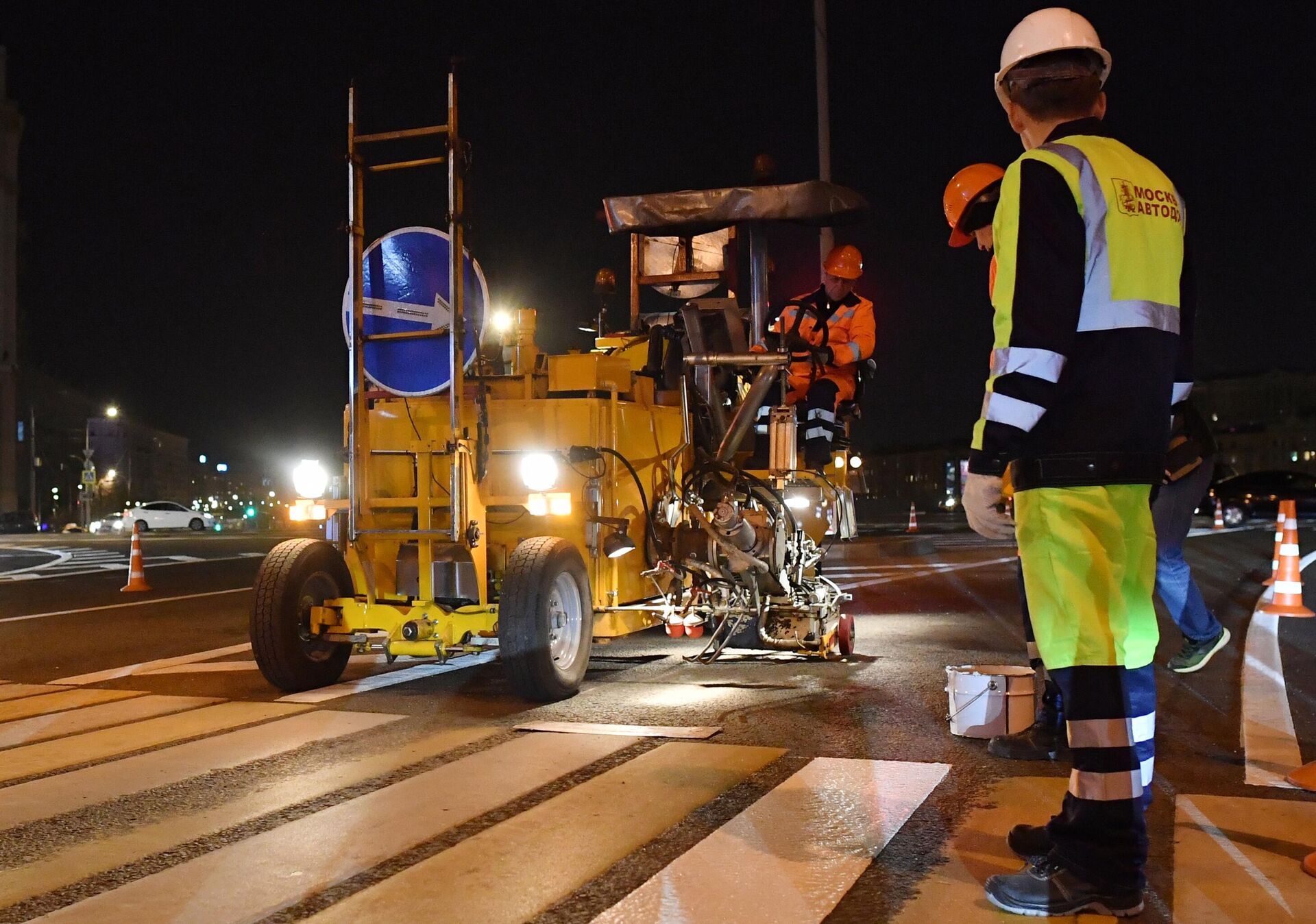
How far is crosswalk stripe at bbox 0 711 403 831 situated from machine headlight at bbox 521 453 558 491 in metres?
1.50

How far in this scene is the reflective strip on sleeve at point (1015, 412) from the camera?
307cm

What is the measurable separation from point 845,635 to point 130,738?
14.3 ft

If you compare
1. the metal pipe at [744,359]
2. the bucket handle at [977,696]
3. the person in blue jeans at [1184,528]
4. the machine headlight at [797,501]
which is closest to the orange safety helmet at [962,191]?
the person in blue jeans at [1184,528]

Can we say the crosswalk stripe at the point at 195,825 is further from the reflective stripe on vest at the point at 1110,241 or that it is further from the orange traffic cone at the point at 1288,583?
the orange traffic cone at the point at 1288,583

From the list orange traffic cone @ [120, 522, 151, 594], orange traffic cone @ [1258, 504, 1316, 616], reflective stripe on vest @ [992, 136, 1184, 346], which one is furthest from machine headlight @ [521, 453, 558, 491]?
orange traffic cone @ [120, 522, 151, 594]

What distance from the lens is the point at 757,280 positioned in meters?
8.77

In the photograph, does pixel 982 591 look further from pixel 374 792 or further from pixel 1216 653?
pixel 374 792

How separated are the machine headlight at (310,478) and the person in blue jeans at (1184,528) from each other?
186 inches

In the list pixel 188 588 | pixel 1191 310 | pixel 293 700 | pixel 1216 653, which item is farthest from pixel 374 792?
pixel 188 588

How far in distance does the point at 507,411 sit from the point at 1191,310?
460cm

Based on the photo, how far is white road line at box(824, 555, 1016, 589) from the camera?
13837 millimetres

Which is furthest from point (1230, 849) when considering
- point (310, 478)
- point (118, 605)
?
point (118, 605)

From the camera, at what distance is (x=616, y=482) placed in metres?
7.13

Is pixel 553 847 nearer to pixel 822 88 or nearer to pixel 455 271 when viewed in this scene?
pixel 455 271
